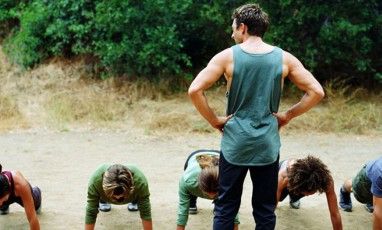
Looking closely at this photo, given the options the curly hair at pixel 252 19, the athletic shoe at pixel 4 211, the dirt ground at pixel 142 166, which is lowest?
the dirt ground at pixel 142 166

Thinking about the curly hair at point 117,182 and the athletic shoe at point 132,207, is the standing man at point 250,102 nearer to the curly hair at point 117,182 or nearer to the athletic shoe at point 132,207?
the curly hair at point 117,182

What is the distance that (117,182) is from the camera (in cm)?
363

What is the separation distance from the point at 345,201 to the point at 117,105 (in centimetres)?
504

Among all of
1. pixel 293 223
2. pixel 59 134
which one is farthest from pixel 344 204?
pixel 59 134

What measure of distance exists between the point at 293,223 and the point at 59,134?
443 cm

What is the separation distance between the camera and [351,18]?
9.02 metres

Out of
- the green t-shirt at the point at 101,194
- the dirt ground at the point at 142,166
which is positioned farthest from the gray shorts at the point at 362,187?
the green t-shirt at the point at 101,194

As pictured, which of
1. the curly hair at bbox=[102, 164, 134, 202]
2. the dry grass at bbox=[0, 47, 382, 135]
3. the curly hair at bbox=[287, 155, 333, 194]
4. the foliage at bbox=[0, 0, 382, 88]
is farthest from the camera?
the foliage at bbox=[0, 0, 382, 88]

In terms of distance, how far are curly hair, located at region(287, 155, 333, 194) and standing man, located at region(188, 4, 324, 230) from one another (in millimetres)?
601

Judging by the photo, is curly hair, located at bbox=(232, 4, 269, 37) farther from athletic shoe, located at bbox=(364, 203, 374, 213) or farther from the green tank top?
athletic shoe, located at bbox=(364, 203, 374, 213)

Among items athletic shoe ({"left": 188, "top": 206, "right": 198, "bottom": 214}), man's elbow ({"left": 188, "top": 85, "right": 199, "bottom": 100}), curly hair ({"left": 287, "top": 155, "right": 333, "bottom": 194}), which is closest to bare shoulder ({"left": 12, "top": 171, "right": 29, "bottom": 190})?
athletic shoe ({"left": 188, "top": 206, "right": 198, "bottom": 214})

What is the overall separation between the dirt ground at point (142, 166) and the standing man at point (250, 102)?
144cm

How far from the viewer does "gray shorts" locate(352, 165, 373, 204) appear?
14.3 feet

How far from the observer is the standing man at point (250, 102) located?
300 cm
